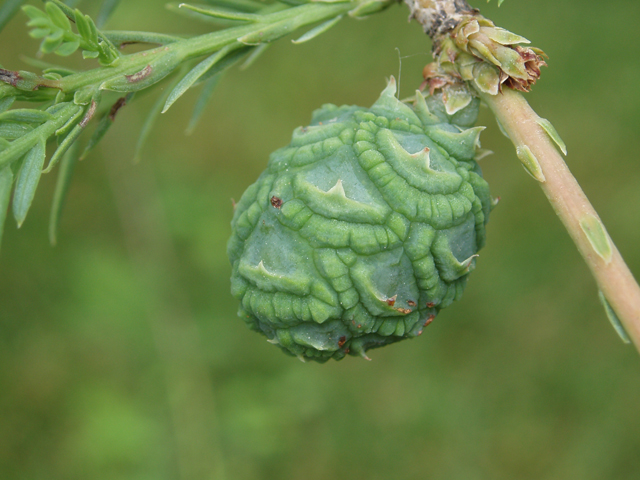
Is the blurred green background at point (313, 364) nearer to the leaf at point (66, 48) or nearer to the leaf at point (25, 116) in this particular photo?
the leaf at point (25, 116)

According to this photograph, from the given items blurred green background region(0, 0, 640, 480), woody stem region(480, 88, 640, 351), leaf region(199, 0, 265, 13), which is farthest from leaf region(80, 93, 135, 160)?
blurred green background region(0, 0, 640, 480)

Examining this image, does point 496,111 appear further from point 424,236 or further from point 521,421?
point 521,421

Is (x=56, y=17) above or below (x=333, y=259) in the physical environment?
above

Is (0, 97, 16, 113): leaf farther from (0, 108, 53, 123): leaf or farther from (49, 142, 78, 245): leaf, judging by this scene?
(49, 142, 78, 245): leaf

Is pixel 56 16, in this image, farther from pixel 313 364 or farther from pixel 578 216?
pixel 313 364

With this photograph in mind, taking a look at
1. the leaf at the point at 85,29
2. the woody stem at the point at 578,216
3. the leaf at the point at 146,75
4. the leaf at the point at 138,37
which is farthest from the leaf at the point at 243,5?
the woody stem at the point at 578,216

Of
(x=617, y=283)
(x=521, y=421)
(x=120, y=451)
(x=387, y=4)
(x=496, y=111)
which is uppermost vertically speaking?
(x=387, y=4)

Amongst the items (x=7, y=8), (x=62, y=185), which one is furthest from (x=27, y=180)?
(x=7, y=8)

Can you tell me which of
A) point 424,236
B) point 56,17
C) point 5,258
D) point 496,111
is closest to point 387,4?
point 496,111
